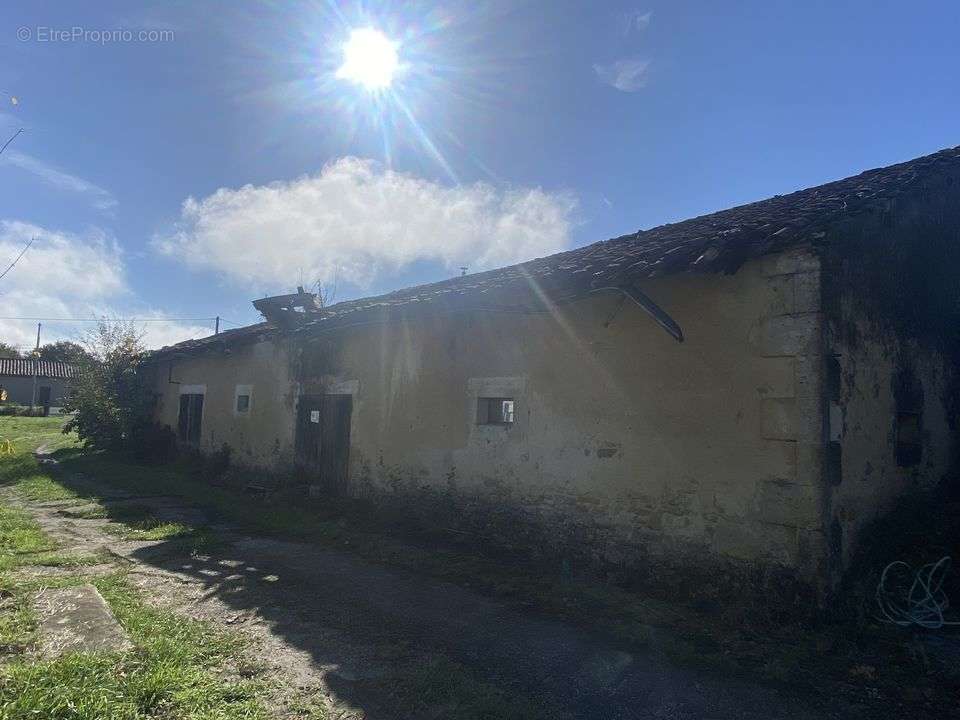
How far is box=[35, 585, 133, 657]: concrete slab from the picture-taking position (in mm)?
3721

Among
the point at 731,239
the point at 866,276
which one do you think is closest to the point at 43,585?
the point at 731,239

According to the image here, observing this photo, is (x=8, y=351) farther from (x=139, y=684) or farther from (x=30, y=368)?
(x=139, y=684)

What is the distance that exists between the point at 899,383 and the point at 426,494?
567 cm

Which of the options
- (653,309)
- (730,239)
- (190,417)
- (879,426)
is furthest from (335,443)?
(879,426)

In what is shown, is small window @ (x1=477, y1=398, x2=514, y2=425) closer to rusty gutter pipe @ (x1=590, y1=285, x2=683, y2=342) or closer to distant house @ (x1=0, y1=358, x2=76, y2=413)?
rusty gutter pipe @ (x1=590, y1=285, x2=683, y2=342)

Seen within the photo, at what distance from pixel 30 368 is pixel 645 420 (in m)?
53.8

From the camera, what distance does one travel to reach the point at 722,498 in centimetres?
528

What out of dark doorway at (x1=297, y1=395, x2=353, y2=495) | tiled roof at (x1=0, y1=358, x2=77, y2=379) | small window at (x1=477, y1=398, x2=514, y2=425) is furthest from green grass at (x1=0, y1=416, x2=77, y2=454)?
tiled roof at (x1=0, y1=358, x2=77, y2=379)

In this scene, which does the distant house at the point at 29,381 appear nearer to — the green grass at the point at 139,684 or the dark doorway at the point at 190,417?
→ the dark doorway at the point at 190,417

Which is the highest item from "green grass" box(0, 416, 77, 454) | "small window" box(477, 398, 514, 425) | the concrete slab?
"small window" box(477, 398, 514, 425)

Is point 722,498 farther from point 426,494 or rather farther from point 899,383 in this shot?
point 426,494

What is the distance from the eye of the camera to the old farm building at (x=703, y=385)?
5016 mm

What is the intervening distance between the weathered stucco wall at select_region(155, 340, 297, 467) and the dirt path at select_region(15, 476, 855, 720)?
493 cm

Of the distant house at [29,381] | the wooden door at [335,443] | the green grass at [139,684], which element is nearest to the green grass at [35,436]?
the wooden door at [335,443]
